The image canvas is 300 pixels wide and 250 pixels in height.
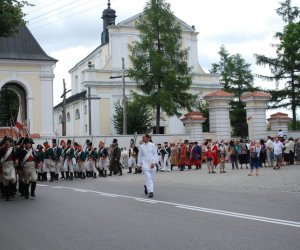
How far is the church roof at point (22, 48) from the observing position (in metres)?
39.7

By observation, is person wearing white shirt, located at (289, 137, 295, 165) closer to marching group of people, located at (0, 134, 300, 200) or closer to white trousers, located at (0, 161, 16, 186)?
marching group of people, located at (0, 134, 300, 200)

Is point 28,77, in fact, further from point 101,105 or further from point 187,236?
point 187,236

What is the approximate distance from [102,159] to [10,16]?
440 inches

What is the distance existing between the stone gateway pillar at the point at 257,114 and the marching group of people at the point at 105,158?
14.7 ft

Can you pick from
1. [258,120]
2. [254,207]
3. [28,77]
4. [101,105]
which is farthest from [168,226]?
[101,105]

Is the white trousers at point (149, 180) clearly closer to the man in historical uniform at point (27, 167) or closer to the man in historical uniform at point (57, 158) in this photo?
the man in historical uniform at point (27, 167)

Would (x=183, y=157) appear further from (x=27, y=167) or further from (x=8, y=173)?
(x=8, y=173)

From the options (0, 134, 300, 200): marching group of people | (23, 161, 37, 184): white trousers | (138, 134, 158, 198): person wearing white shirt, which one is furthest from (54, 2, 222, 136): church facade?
(138, 134, 158, 198): person wearing white shirt

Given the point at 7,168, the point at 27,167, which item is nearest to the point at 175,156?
the point at 27,167

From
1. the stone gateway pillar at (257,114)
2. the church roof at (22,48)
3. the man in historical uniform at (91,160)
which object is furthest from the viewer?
the church roof at (22,48)

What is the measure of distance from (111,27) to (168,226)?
54.3m

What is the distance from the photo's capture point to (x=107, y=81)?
6006cm

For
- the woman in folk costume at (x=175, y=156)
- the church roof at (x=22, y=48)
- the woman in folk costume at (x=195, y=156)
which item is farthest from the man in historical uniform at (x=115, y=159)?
the church roof at (x=22, y=48)

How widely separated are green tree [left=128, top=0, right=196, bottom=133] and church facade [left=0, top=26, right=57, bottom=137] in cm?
715
